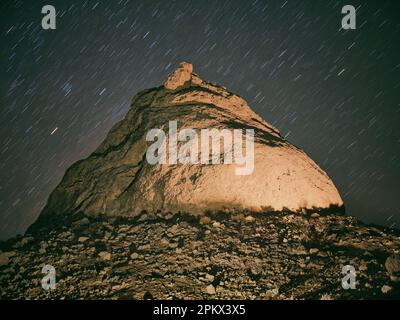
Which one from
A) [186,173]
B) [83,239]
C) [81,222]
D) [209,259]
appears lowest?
[209,259]

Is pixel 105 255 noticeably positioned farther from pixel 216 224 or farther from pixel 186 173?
pixel 186 173

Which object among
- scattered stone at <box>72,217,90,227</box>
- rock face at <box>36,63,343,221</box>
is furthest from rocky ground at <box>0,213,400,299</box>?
rock face at <box>36,63,343,221</box>

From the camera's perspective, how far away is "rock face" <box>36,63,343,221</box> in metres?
7.59

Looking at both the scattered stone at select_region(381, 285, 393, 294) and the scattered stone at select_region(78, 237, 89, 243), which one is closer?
the scattered stone at select_region(381, 285, 393, 294)

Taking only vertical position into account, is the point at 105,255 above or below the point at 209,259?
above

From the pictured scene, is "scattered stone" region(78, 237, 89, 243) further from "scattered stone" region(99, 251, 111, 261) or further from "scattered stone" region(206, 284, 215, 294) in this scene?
"scattered stone" region(206, 284, 215, 294)

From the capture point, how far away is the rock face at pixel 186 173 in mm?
7590

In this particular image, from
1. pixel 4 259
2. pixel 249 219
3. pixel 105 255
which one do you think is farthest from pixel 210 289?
pixel 4 259

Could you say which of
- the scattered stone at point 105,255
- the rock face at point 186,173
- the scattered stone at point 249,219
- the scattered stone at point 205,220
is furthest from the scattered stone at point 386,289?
the scattered stone at point 105,255

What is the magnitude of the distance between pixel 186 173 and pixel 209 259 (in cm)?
313

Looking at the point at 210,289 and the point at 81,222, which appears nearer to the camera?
the point at 210,289

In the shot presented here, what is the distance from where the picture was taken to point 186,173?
26.2ft

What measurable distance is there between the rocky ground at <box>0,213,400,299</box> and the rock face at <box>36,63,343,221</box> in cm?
64
